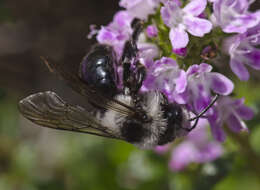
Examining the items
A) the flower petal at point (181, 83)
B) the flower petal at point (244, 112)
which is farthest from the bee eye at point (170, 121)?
the flower petal at point (244, 112)

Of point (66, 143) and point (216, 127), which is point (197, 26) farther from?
point (66, 143)

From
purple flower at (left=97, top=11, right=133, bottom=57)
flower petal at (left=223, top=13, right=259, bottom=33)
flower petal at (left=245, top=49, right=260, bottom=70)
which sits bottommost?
flower petal at (left=245, top=49, right=260, bottom=70)

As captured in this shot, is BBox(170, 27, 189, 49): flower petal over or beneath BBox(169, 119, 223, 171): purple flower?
over

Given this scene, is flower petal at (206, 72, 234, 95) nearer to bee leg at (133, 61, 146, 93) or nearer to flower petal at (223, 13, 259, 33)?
flower petal at (223, 13, 259, 33)

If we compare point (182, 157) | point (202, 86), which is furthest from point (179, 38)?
point (182, 157)

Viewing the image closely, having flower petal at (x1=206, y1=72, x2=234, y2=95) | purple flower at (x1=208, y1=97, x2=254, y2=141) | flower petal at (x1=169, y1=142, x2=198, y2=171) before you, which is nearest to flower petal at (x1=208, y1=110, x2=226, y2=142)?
purple flower at (x1=208, y1=97, x2=254, y2=141)
